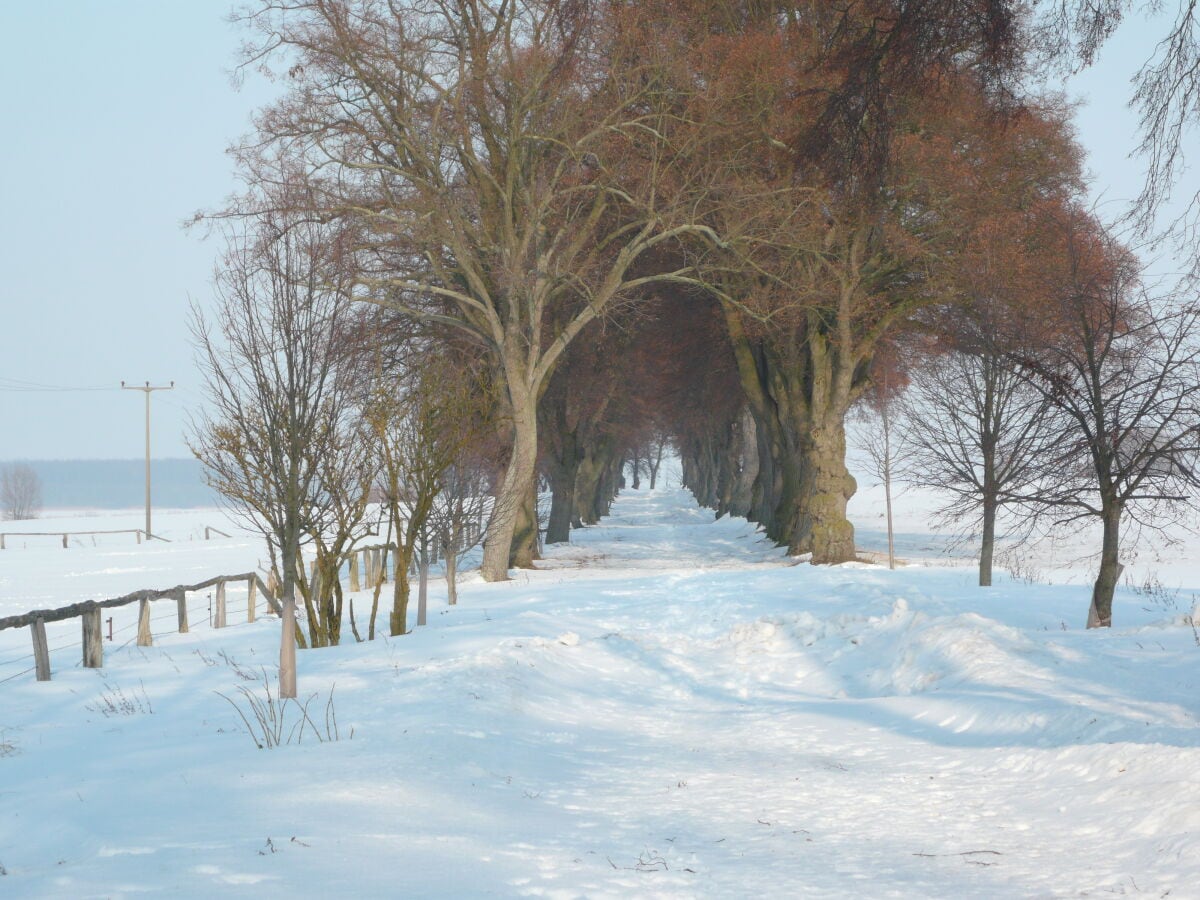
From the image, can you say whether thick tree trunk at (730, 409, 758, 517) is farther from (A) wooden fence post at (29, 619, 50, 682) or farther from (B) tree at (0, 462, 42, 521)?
(B) tree at (0, 462, 42, 521)

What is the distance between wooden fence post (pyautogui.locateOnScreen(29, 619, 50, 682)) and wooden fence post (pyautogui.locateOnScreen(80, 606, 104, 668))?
73cm

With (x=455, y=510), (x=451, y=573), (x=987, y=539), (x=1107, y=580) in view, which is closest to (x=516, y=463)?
(x=451, y=573)

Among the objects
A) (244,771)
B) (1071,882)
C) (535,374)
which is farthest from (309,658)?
(535,374)

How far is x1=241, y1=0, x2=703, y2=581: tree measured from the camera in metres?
21.9

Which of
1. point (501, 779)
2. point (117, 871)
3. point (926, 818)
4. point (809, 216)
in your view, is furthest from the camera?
point (809, 216)

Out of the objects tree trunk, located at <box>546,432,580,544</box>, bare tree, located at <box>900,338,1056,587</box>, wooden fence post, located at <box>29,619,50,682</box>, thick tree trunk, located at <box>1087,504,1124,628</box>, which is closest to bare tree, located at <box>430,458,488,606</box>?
wooden fence post, located at <box>29,619,50,682</box>

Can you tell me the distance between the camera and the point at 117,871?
512 cm

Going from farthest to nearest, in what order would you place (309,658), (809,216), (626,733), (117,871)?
(809,216) < (309,658) < (626,733) < (117,871)

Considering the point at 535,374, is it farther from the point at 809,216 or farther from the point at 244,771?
the point at 244,771

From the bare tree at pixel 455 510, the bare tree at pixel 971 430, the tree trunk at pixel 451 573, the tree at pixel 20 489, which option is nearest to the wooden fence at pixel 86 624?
the bare tree at pixel 455 510

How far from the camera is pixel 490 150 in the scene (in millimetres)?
24203

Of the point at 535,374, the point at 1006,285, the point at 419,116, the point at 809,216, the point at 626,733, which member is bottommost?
the point at 626,733

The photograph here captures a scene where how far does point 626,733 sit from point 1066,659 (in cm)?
408

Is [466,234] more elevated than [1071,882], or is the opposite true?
[466,234]
